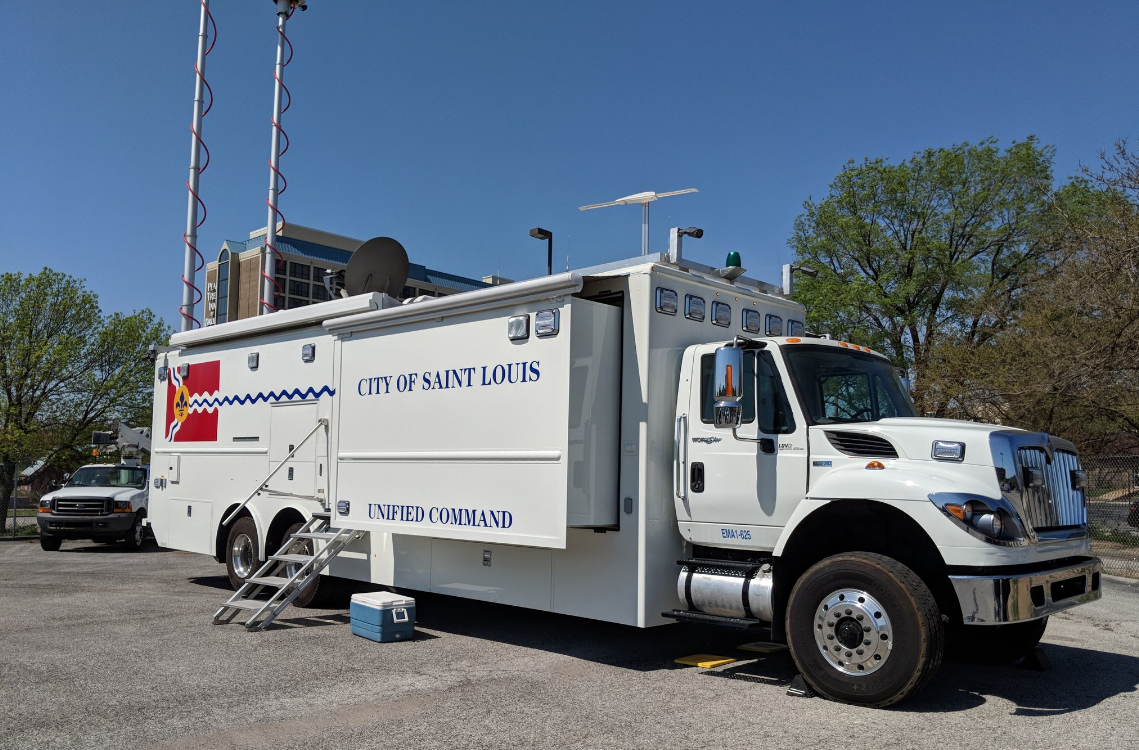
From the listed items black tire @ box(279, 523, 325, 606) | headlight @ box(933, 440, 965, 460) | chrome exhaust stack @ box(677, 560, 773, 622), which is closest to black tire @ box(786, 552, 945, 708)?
chrome exhaust stack @ box(677, 560, 773, 622)

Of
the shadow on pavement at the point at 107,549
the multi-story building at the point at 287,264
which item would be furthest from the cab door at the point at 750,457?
the multi-story building at the point at 287,264

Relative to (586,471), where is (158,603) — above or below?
below

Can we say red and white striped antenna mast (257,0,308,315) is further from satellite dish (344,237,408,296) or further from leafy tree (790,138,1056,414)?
leafy tree (790,138,1056,414)

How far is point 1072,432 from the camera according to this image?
79.6 ft

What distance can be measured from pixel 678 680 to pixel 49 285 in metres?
25.7

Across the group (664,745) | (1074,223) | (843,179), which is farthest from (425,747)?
(843,179)

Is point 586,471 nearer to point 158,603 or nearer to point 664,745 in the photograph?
point 664,745

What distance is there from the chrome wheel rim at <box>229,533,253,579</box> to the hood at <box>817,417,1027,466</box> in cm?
742

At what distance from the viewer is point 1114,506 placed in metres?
17.4

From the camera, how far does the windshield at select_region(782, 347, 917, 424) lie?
681 cm

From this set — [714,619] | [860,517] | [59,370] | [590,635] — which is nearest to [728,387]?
[860,517]

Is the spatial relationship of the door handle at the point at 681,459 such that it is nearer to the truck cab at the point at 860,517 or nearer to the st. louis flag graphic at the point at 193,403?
the truck cab at the point at 860,517

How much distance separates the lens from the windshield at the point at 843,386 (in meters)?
6.81

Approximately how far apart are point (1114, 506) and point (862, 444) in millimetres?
14047
